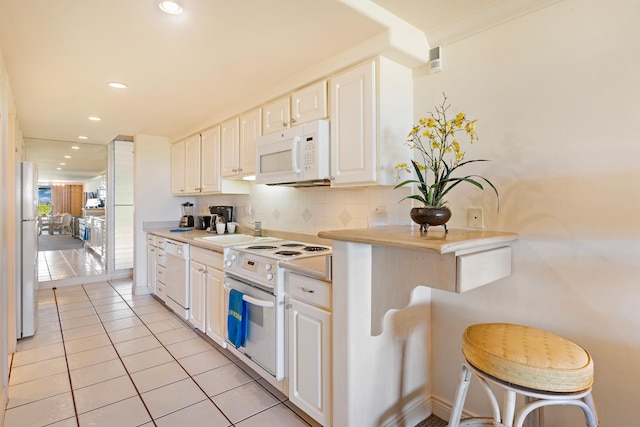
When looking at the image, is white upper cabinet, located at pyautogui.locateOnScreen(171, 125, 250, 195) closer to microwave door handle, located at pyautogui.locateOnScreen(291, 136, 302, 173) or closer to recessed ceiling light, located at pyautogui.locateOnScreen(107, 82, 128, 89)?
recessed ceiling light, located at pyautogui.locateOnScreen(107, 82, 128, 89)

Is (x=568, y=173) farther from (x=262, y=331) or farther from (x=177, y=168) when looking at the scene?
(x=177, y=168)

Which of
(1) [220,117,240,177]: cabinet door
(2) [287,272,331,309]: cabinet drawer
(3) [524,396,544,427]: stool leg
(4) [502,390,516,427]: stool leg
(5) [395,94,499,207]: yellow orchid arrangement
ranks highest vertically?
(1) [220,117,240,177]: cabinet door

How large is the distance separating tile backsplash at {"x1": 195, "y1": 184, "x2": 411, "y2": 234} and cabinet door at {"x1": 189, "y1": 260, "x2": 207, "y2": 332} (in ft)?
2.46

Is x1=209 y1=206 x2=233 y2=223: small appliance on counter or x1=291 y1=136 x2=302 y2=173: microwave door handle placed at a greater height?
x1=291 y1=136 x2=302 y2=173: microwave door handle

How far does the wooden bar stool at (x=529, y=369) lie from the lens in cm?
100

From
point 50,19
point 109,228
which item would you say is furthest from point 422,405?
point 109,228

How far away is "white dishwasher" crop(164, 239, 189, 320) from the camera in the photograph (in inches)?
121

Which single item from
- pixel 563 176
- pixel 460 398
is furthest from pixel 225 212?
pixel 563 176

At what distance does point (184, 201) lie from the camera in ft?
15.1

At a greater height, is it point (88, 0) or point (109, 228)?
point (88, 0)

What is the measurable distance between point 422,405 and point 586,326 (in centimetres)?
96

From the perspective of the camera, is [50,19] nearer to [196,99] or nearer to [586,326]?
[196,99]

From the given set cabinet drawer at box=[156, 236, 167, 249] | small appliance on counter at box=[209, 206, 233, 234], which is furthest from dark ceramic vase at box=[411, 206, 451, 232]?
cabinet drawer at box=[156, 236, 167, 249]

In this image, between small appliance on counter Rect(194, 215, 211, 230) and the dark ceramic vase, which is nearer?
the dark ceramic vase
